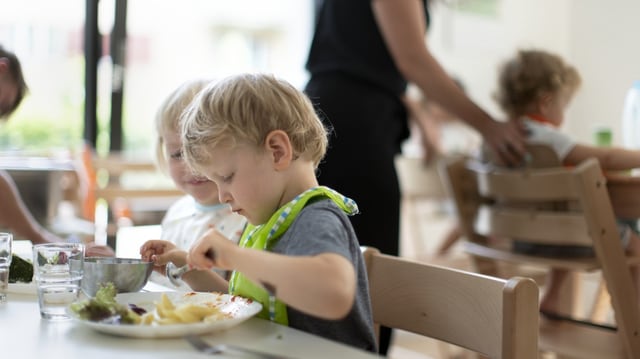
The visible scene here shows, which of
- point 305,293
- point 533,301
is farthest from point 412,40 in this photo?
point 305,293

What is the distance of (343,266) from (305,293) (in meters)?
0.05

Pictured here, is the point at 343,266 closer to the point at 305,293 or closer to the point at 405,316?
the point at 305,293

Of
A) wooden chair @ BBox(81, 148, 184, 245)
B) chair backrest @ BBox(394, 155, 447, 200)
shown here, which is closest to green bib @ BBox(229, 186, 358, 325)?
wooden chair @ BBox(81, 148, 184, 245)

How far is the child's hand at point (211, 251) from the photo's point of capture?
0.81 m

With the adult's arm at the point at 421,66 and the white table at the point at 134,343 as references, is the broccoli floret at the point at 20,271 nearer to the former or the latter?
the white table at the point at 134,343

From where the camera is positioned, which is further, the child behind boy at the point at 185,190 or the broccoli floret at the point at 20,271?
the child behind boy at the point at 185,190

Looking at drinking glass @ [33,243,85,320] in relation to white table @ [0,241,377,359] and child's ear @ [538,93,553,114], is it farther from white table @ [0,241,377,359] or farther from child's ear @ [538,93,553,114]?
child's ear @ [538,93,553,114]

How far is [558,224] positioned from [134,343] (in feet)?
4.36

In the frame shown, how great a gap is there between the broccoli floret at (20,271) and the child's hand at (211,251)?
0.37 metres

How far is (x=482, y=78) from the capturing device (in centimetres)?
508

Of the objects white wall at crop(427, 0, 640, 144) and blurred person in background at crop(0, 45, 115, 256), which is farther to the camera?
white wall at crop(427, 0, 640, 144)

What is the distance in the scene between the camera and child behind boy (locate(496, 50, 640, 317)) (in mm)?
2035

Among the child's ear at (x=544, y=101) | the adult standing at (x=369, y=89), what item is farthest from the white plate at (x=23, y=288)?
the child's ear at (x=544, y=101)

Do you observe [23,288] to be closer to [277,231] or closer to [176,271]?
[176,271]
